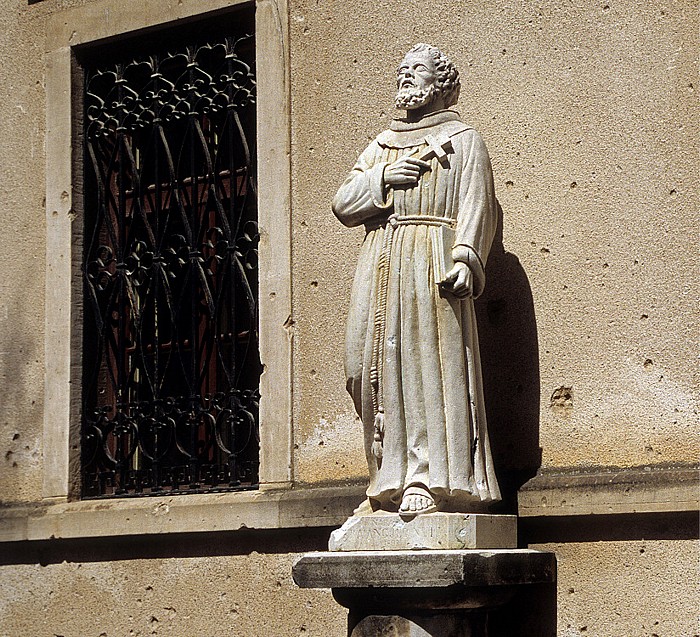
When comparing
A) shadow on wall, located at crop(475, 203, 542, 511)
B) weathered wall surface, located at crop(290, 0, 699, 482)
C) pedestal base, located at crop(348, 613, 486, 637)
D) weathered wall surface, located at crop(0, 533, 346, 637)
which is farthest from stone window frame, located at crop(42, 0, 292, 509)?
pedestal base, located at crop(348, 613, 486, 637)

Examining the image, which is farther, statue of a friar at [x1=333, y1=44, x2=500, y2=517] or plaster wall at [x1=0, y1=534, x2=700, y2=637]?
plaster wall at [x1=0, y1=534, x2=700, y2=637]

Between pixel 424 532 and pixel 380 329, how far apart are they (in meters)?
0.80

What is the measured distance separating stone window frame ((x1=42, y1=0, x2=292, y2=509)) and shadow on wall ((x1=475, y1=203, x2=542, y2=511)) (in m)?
1.04

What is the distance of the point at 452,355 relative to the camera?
5914mm

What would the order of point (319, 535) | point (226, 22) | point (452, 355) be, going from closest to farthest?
point (452, 355) < point (319, 535) < point (226, 22)

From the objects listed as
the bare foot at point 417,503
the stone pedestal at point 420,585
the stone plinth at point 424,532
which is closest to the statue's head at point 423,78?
the bare foot at point 417,503

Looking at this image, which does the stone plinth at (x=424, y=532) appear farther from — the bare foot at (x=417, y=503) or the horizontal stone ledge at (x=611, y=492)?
the horizontal stone ledge at (x=611, y=492)

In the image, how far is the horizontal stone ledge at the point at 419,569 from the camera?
561 centimetres

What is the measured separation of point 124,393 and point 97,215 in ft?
3.20

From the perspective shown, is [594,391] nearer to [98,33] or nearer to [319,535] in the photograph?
[319,535]

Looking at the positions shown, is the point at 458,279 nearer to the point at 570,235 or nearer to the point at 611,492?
the point at 570,235

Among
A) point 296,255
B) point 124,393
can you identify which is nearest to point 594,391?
point 296,255

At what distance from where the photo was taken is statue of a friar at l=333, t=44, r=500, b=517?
5.87 m

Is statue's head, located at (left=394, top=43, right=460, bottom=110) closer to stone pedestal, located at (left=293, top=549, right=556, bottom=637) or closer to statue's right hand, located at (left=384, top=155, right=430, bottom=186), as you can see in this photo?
statue's right hand, located at (left=384, top=155, right=430, bottom=186)
